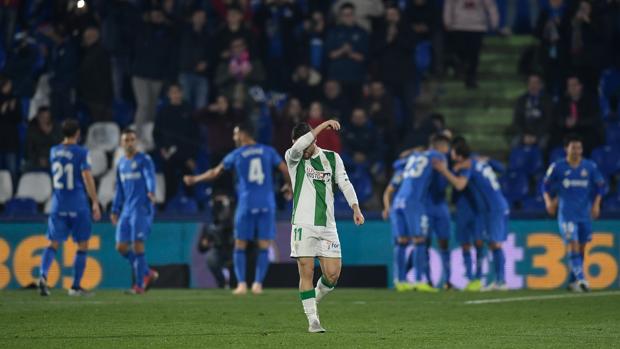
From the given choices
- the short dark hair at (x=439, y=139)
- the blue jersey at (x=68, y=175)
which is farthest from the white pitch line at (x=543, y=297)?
the blue jersey at (x=68, y=175)

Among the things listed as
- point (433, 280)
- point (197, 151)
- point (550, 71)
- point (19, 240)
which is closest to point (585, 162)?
point (433, 280)

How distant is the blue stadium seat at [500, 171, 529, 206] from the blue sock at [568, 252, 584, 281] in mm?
3434

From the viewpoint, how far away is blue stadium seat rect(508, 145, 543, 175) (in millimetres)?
22812

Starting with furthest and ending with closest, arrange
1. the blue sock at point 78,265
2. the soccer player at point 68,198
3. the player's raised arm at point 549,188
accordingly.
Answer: the player's raised arm at point 549,188 < the blue sock at point 78,265 < the soccer player at point 68,198

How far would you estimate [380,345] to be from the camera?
1084cm

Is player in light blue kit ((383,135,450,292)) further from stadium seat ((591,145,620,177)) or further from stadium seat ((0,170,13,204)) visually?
stadium seat ((0,170,13,204))

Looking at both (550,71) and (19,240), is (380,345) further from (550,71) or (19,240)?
(550,71)

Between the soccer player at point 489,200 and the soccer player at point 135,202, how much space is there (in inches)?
181

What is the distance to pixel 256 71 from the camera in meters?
24.2

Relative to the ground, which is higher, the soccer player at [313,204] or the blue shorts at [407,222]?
the soccer player at [313,204]

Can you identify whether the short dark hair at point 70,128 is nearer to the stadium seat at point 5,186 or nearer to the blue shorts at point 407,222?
the stadium seat at point 5,186

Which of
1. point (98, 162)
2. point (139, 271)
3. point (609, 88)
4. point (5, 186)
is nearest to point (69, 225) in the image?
point (139, 271)

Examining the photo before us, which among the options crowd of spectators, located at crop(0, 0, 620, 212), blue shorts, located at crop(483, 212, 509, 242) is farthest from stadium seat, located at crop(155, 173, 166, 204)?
blue shorts, located at crop(483, 212, 509, 242)

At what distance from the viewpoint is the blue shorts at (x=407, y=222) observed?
19781 mm
